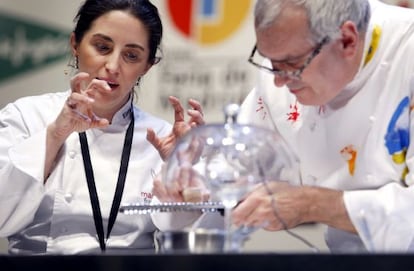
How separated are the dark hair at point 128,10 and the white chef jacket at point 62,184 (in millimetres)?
146

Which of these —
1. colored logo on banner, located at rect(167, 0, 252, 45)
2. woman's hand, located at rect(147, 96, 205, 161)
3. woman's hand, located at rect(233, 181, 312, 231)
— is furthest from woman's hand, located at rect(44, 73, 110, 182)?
colored logo on banner, located at rect(167, 0, 252, 45)

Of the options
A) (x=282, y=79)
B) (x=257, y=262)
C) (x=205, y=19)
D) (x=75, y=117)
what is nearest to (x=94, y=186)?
(x=75, y=117)

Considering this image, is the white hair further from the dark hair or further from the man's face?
the dark hair

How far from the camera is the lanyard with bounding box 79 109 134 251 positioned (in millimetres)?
1696

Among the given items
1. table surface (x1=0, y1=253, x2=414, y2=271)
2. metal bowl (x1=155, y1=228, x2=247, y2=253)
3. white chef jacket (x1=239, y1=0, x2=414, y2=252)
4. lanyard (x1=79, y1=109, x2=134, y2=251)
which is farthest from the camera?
lanyard (x1=79, y1=109, x2=134, y2=251)

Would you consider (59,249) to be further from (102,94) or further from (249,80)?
(249,80)

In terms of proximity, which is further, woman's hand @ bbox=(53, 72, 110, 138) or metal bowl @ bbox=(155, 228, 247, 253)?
A: woman's hand @ bbox=(53, 72, 110, 138)

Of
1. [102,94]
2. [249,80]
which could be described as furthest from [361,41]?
[249,80]

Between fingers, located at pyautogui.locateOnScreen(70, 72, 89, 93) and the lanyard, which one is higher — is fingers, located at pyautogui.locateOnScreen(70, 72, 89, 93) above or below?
above

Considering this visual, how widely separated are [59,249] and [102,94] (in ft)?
1.06

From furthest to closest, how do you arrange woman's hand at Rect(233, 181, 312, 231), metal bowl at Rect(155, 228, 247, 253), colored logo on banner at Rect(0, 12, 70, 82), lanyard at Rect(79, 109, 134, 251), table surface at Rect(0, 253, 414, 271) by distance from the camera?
colored logo on banner at Rect(0, 12, 70, 82)
lanyard at Rect(79, 109, 134, 251)
woman's hand at Rect(233, 181, 312, 231)
metal bowl at Rect(155, 228, 247, 253)
table surface at Rect(0, 253, 414, 271)

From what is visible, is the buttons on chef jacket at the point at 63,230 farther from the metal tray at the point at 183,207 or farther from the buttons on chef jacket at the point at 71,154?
the metal tray at the point at 183,207

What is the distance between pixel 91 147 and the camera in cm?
183

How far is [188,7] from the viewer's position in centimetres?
278
